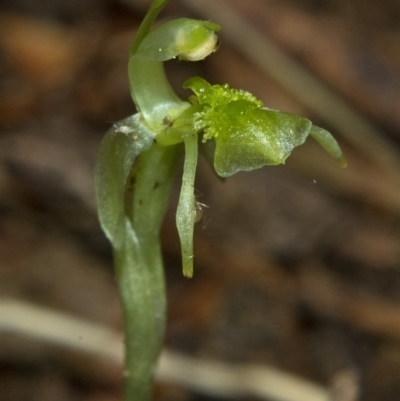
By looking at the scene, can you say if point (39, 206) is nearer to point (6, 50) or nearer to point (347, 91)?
point (6, 50)

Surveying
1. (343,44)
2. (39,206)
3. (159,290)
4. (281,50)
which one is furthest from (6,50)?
(159,290)

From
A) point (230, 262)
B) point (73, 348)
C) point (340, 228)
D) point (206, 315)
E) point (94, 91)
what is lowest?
point (73, 348)

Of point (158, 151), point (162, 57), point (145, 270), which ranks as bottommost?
point (145, 270)

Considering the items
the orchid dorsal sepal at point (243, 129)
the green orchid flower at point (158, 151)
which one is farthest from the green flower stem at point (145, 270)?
the orchid dorsal sepal at point (243, 129)

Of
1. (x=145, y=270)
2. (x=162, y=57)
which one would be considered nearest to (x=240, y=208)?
(x=145, y=270)

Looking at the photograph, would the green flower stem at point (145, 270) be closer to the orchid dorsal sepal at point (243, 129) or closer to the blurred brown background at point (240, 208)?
the orchid dorsal sepal at point (243, 129)

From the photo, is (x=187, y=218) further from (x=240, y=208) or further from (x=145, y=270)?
(x=240, y=208)
